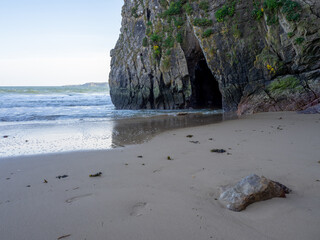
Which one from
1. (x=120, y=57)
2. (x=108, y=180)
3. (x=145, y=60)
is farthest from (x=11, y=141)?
(x=120, y=57)

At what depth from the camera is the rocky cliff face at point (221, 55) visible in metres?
10.7

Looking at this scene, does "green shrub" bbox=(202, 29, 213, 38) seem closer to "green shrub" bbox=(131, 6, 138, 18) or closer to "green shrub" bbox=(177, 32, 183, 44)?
"green shrub" bbox=(177, 32, 183, 44)

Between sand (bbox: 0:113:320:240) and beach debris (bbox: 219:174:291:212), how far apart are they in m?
0.07

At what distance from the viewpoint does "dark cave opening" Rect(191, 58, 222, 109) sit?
18.6m

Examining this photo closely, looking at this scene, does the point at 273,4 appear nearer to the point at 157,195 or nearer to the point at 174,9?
the point at 174,9

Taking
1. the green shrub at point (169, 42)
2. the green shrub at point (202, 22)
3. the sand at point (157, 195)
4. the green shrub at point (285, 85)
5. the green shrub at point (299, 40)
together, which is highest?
the green shrub at point (202, 22)

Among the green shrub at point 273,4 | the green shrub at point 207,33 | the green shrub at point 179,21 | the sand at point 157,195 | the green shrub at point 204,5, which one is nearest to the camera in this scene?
the sand at point 157,195

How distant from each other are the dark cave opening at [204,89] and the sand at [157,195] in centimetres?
1373

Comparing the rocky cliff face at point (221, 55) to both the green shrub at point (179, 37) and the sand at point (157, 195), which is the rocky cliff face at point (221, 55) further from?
the sand at point (157, 195)

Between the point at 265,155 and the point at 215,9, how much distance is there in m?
12.0

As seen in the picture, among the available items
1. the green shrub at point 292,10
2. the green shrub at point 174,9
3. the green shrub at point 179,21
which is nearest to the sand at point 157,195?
the green shrub at point 292,10

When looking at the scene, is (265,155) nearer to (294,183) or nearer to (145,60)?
(294,183)

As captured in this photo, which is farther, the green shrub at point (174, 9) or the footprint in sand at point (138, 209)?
the green shrub at point (174, 9)

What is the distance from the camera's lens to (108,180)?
11.5 ft
